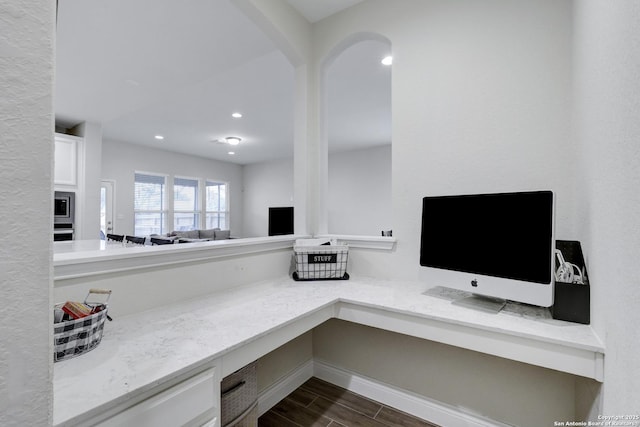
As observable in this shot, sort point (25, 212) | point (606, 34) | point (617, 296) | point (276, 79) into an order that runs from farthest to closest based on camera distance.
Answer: point (276, 79) < point (606, 34) < point (617, 296) < point (25, 212)

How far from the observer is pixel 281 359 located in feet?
6.46

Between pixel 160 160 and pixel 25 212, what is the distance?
304 inches

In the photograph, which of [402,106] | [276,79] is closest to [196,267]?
[402,106]

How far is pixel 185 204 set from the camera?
783 cm

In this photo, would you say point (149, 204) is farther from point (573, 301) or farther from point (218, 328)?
point (573, 301)

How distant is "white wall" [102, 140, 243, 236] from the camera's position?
634 cm

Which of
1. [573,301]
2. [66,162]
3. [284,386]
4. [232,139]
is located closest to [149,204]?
[66,162]

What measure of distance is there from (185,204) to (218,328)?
748 cm

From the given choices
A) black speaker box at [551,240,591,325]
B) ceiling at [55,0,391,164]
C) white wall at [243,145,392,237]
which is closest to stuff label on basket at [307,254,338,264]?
black speaker box at [551,240,591,325]

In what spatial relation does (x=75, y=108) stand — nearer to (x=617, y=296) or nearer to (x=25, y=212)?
(x=25, y=212)

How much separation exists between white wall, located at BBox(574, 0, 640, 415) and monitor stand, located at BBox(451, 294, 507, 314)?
0.35 metres

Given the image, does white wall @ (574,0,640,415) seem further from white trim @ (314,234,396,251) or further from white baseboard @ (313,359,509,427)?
white trim @ (314,234,396,251)

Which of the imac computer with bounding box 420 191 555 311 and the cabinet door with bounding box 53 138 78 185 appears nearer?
the imac computer with bounding box 420 191 555 311

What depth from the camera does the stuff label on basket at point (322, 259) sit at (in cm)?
197
